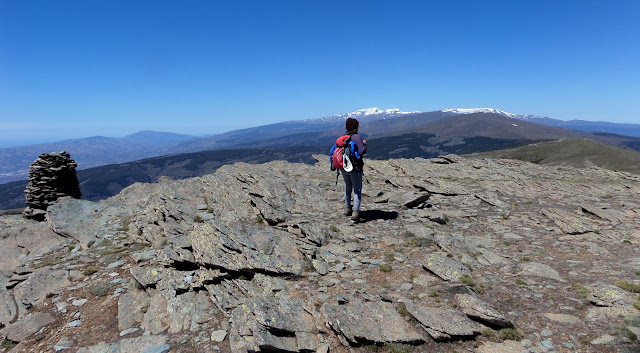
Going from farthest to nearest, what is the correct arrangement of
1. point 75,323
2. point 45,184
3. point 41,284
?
1. point 45,184
2. point 41,284
3. point 75,323

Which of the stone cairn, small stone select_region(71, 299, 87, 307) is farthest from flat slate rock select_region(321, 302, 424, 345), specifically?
the stone cairn

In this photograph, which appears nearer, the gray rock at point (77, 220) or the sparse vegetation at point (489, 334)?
the sparse vegetation at point (489, 334)

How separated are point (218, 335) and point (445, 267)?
314 inches

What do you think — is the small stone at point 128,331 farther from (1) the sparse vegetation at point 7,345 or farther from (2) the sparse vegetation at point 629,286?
(2) the sparse vegetation at point 629,286

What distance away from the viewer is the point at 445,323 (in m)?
8.16

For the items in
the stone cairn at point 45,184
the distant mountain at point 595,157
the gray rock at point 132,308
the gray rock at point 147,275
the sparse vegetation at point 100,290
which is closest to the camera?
the gray rock at point 132,308

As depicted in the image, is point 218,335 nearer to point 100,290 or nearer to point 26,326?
point 100,290

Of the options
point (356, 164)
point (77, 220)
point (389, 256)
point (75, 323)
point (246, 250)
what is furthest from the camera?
point (77, 220)

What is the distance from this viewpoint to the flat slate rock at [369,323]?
7.88m

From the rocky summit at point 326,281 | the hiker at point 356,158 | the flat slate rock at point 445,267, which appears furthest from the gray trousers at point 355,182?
the flat slate rock at point 445,267

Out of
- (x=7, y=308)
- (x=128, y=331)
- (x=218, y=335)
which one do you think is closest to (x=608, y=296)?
(x=218, y=335)

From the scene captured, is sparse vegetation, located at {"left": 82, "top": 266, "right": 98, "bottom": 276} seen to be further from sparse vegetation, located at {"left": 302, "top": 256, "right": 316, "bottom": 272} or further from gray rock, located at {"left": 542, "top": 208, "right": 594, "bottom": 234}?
gray rock, located at {"left": 542, "top": 208, "right": 594, "bottom": 234}

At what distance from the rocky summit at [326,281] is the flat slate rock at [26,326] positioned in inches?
2.0

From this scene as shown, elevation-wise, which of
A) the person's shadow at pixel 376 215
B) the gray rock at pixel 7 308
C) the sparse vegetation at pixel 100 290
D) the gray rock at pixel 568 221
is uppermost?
the person's shadow at pixel 376 215
